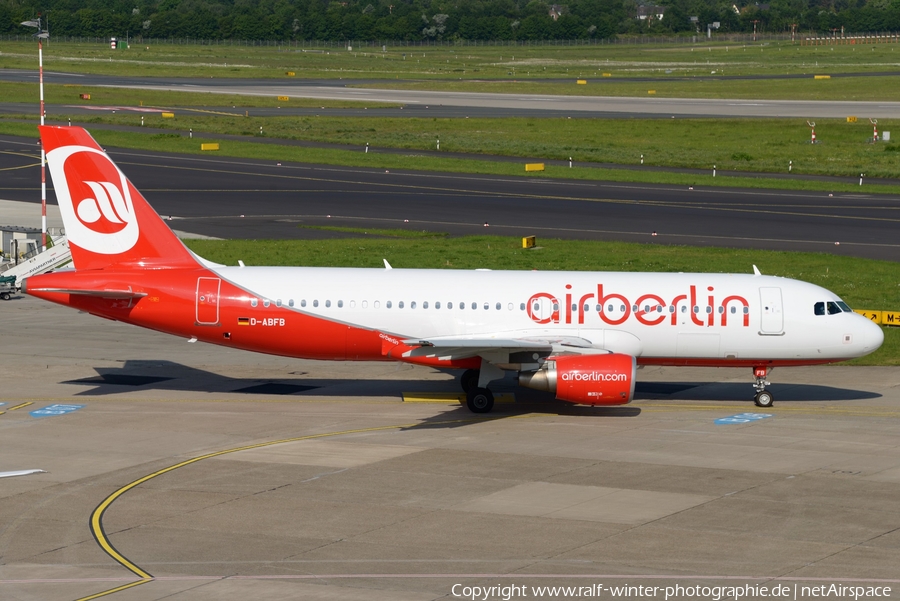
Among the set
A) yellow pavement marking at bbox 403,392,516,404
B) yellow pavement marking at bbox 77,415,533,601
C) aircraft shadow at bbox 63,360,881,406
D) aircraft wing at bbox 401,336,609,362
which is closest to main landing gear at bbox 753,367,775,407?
aircraft shadow at bbox 63,360,881,406

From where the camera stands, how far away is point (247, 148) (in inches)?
4016

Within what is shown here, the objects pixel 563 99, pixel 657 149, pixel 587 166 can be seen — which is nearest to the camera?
pixel 587 166

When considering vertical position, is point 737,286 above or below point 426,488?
above

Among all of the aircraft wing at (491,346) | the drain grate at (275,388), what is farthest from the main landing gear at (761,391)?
the drain grate at (275,388)

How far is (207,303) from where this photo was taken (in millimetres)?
36781

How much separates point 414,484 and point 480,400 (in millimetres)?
8494

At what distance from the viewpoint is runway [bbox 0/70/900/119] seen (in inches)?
5108

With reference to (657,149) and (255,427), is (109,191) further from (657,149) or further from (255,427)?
(657,149)

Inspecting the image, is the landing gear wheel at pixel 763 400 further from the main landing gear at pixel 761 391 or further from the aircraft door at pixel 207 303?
the aircraft door at pixel 207 303

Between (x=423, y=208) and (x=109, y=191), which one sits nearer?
(x=109, y=191)

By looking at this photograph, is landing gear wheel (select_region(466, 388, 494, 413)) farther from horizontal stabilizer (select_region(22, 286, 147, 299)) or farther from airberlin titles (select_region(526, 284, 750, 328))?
horizontal stabilizer (select_region(22, 286, 147, 299))

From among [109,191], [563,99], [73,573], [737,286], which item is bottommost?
[73,573]

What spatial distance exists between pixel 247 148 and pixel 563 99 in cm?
5679

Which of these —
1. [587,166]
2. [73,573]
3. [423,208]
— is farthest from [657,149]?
[73,573]
